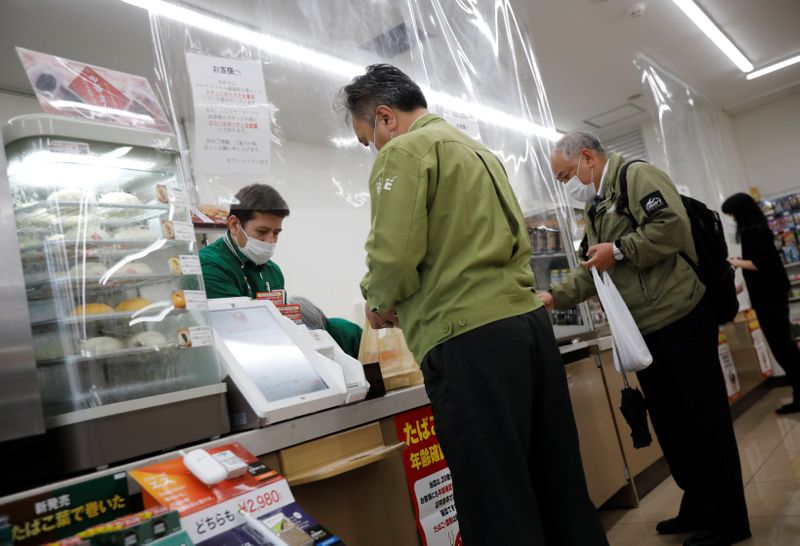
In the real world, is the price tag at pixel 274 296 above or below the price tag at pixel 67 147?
below

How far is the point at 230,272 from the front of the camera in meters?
2.29

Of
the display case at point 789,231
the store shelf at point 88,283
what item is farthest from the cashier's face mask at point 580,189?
the display case at point 789,231

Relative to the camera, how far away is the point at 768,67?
671 centimetres

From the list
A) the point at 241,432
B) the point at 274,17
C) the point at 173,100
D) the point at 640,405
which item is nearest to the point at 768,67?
the point at 640,405

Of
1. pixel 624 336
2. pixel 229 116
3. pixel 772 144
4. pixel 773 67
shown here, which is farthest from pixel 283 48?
pixel 772 144

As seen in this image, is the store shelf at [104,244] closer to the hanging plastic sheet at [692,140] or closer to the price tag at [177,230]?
the price tag at [177,230]

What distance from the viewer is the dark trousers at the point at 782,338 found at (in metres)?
4.57

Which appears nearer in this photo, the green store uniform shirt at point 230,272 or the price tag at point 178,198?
the price tag at point 178,198

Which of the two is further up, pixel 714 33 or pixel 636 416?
pixel 714 33

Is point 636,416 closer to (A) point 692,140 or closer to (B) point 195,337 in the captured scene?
(B) point 195,337

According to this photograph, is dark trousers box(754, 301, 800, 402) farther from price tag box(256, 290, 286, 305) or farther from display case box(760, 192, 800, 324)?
price tag box(256, 290, 286, 305)

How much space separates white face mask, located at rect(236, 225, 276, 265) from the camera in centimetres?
227

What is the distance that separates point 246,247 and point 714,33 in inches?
204

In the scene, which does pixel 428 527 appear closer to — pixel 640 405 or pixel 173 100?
pixel 640 405
